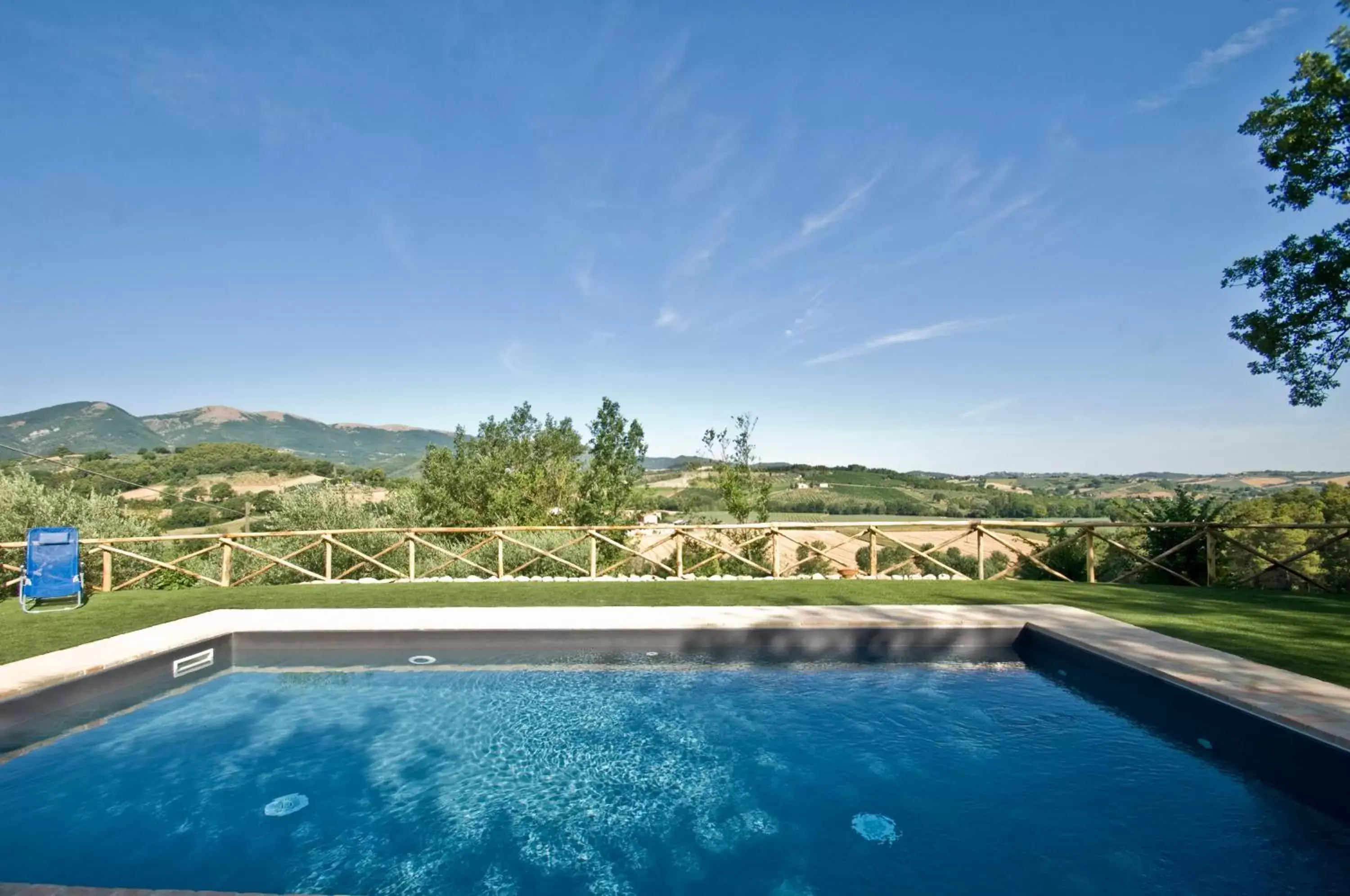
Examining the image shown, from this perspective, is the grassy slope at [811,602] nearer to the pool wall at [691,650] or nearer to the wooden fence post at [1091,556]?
the pool wall at [691,650]

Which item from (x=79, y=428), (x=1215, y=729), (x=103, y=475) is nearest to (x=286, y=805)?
(x=1215, y=729)

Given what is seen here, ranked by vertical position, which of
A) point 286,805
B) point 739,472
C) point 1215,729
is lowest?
point 286,805

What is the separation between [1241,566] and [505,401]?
25818mm

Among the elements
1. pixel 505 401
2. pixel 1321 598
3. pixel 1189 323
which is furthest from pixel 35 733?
pixel 505 401

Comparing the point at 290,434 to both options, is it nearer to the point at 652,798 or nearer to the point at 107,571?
the point at 107,571

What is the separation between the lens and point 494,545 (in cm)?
1159

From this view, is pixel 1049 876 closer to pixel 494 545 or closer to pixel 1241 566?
pixel 1241 566

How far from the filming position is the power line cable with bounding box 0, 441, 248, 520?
57.5 ft

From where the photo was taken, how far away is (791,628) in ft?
19.2

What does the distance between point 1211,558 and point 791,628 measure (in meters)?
6.87

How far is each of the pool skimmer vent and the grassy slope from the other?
88 cm

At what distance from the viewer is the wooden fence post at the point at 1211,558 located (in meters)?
8.69

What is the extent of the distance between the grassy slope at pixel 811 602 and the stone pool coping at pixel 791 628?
341mm

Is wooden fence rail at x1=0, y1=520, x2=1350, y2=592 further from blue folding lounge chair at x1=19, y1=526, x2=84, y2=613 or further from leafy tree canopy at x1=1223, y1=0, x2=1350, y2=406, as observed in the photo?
leafy tree canopy at x1=1223, y1=0, x2=1350, y2=406
